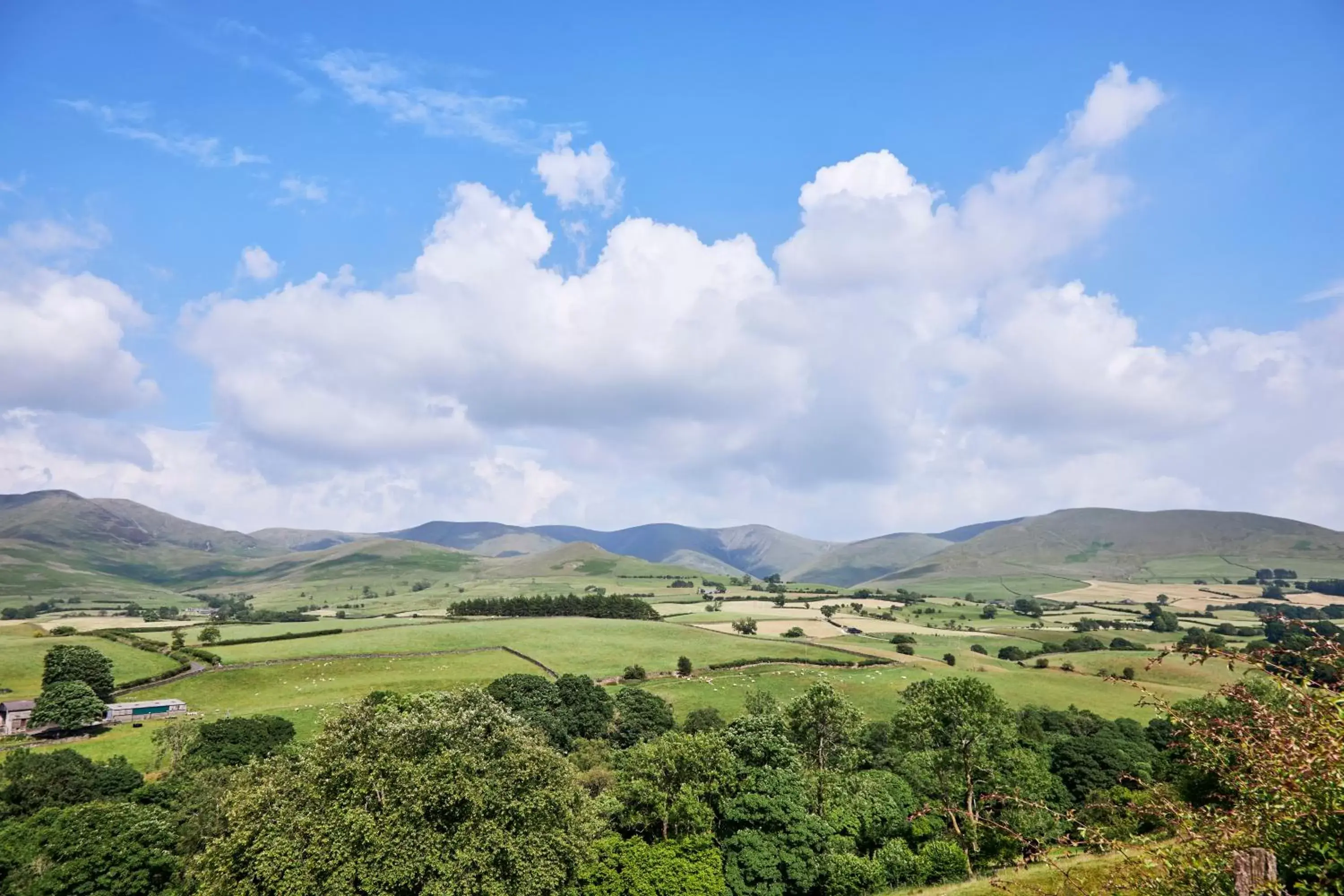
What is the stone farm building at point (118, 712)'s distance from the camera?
91250 mm

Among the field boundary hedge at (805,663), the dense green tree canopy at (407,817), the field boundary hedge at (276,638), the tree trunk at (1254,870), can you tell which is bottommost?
the field boundary hedge at (805,663)

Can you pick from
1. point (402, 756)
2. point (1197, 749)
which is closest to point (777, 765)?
point (402, 756)

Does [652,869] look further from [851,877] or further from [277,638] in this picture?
[277,638]

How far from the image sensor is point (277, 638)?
148250mm

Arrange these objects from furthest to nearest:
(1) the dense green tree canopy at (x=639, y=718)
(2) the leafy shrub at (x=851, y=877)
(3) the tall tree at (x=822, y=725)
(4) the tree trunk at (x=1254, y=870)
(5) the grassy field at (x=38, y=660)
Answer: (5) the grassy field at (x=38, y=660), (1) the dense green tree canopy at (x=639, y=718), (3) the tall tree at (x=822, y=725), (2) the leafy shrub at (x=851, y=877), (4) the tree trunk at (x=1254, y=870)

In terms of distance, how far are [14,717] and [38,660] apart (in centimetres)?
3031

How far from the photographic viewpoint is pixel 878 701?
107875 millimetres

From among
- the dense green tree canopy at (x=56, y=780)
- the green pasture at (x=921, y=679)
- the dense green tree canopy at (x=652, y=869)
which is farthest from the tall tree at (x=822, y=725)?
the dense green tree canopy at (x=56, y=780)

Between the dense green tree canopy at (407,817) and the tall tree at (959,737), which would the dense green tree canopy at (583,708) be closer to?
the tall tree at (959,737)

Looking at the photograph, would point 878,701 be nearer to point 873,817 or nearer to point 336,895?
point 873,817

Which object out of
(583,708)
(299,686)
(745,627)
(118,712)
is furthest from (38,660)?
(745,627)

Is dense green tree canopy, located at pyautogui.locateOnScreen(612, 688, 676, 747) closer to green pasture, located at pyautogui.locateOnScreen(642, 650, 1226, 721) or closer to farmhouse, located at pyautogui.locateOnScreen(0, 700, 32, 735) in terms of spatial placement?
green pasture, located at pyautogui.locateOnScreen(642, 650, 1226, 721)

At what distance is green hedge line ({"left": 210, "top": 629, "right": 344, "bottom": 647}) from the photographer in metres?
141

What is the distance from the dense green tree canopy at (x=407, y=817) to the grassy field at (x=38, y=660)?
3512 inches
